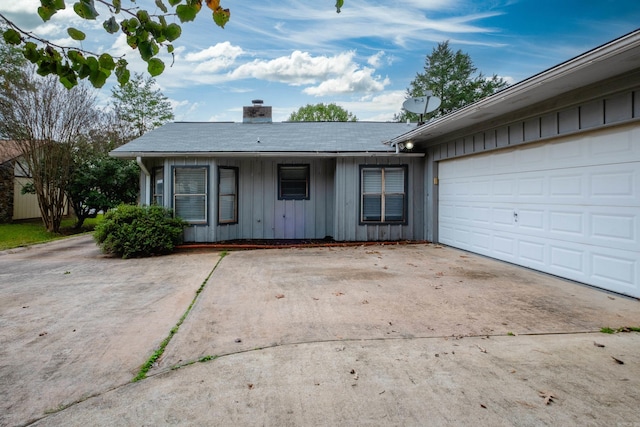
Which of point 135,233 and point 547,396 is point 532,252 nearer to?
point 547,396

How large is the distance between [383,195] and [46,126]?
1247 centimetres

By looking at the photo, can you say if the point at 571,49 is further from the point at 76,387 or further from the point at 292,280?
the point at 76,387

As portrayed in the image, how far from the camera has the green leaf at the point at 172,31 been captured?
73.9 inches

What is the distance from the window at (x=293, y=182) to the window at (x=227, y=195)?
51.4 inches

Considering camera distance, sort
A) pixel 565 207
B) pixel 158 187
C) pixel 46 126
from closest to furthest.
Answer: pixel 565 207
pixel 158 187
pixel 46 126

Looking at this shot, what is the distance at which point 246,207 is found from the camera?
10094mm

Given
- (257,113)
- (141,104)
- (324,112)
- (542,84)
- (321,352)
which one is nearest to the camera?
(321,352)

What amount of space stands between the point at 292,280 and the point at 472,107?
13.7 ft

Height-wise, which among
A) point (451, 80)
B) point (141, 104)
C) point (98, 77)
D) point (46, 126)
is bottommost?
point (98, 77)

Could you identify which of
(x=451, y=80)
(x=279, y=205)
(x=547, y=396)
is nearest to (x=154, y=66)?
(x=547, y=396)

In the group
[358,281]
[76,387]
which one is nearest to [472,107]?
[358,281]

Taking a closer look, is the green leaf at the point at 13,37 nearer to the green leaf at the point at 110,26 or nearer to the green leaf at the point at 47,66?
the green leaf at the point at 47,66

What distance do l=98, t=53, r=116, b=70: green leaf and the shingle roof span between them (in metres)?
7.29

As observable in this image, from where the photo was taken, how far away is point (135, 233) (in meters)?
7.92
